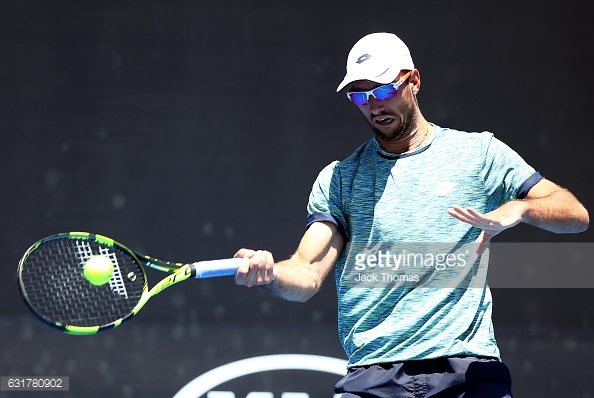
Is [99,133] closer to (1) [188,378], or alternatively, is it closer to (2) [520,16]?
(1) [188,378]

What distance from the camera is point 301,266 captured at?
2.55 metres

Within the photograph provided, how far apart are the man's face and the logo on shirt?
0.19m

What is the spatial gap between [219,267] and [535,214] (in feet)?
2.69

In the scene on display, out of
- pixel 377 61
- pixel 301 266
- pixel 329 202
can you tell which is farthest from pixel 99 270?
pixel 377 61

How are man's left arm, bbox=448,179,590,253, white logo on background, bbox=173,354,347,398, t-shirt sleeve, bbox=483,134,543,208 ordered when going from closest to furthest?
man's left arm, bbox=448,179,590,253 < t-shirt sleeve, bbox=483,134,543,208 < white logo on background, bbox=173,354,347,398

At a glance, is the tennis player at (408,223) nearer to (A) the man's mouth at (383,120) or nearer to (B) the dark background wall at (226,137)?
(A) the man's mouth at (383,120)

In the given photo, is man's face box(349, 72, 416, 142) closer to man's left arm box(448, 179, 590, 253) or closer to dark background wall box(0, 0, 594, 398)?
man's left arm box(448, 179, 590, 253)

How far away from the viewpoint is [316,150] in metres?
4.15

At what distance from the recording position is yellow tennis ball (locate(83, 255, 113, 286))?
8.39 ft

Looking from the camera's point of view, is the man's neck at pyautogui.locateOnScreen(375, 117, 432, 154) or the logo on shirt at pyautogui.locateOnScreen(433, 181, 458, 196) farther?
the man's neck at pyautogui.locateOnScreen(375, 117, 432, 154)

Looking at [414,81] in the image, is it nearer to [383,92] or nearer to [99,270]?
[383,92]

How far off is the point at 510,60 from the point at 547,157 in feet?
1.54

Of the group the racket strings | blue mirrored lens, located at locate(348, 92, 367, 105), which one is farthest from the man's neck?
the racket strings

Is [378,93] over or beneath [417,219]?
over
